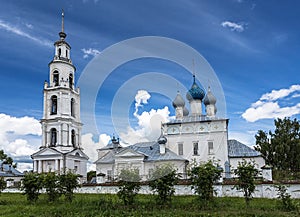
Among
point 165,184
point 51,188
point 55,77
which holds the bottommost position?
point 51,188

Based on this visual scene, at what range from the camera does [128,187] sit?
14.7 m

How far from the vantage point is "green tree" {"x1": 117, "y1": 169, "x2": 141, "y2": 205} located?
47.9 ft

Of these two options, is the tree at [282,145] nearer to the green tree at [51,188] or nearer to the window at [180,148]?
the window at [180,148]

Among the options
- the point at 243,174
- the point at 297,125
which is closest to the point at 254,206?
the point at 243,174

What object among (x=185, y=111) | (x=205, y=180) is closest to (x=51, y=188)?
(x=205, y=180)

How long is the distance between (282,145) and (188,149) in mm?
10685

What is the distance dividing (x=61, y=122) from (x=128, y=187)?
21834 mm

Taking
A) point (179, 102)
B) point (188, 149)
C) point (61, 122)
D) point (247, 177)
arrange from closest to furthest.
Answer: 1. point (247, 177)
2. point (188, 149)
3. point (179, 102)
4. point (61, 122)

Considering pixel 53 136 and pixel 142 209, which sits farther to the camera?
pixel 53 136

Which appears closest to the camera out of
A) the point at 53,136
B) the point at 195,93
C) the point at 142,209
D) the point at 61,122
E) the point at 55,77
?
the point at 142,209

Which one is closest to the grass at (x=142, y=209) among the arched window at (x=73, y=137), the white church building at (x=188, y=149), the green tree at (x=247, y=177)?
the green tree at (x=247, y=177)

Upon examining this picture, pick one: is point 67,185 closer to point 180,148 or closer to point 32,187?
point 32,187

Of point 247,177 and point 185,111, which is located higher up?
point 185,111

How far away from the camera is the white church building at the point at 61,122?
33750mm
